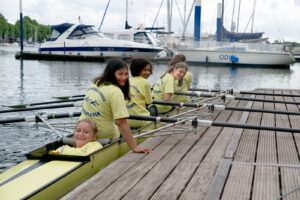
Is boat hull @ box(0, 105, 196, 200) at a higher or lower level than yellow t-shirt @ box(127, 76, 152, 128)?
lower

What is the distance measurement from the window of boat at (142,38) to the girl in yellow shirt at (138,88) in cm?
4566

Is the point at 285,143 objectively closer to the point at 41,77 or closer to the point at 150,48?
the point at 41,77

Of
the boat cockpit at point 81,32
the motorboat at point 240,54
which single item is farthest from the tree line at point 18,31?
the motorboat at point 240,54

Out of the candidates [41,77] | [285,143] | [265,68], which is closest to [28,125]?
[285,143]

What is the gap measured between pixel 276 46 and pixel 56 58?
2590 cm

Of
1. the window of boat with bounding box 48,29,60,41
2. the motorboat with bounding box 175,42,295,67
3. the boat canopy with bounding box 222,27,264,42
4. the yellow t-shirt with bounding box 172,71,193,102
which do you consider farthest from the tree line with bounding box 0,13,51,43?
the yellow t-shirt with bounding box 172,71,193,102

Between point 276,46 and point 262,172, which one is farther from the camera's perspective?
point 276,46

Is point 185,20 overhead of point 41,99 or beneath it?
overhead

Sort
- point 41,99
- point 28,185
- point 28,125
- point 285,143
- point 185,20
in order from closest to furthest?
1. point 28,185
2. point 285,143
3. point 28,125
4. point 41,99
5. point 185,20

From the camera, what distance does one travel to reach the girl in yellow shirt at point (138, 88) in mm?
8227

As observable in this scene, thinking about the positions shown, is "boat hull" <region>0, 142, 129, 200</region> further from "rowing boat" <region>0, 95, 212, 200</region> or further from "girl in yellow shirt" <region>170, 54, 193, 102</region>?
"girl in yellow shirt" <region>170, 54, 193, 102</region>

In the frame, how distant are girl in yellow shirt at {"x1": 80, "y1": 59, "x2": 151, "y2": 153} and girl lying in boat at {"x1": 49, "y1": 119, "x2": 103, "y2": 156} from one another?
0.82ft

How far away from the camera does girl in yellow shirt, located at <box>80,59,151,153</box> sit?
6.18 metres

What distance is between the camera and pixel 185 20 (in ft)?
186
